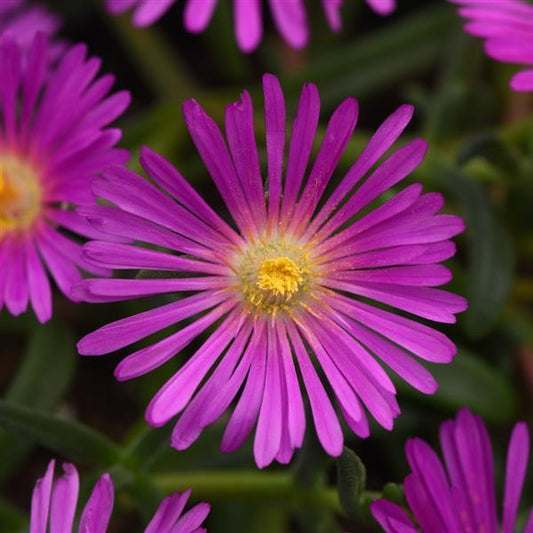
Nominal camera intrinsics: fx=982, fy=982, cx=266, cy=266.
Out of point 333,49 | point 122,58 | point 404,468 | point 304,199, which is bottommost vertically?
point 404,468

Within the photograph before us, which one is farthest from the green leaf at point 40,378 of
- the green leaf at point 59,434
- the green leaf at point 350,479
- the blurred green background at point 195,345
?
the green leaf at point 350,479

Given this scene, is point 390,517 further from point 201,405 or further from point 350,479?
point 201,405

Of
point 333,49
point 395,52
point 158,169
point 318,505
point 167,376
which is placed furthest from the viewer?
point 333,49

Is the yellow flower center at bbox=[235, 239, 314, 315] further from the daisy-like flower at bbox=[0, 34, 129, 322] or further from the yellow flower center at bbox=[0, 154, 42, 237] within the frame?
the yellow flower center at bbox=[0, 154, 42, 237]

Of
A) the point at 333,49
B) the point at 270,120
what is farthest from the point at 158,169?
the point at 333,49

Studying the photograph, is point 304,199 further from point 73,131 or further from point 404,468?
point 404,468

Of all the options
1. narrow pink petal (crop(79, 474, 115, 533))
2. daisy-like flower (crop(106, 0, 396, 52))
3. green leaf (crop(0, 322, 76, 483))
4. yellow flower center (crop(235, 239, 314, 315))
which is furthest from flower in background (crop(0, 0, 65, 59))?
narrow pink petal (crop(79, 474, 115, 533))
